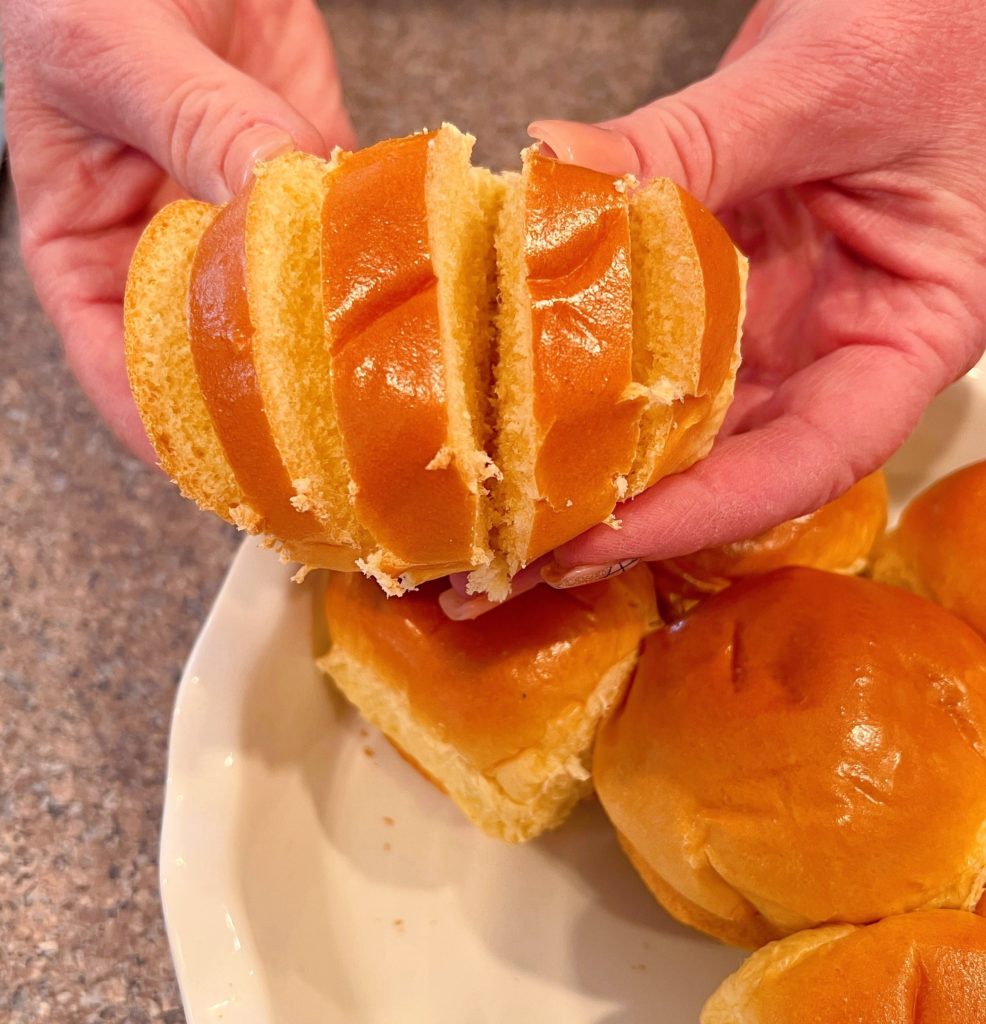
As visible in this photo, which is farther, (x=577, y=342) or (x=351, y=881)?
(x=351, y=881)

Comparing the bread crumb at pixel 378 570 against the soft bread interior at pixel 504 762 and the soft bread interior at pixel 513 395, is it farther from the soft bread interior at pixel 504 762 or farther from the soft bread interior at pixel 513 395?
the soft bread interior at pixel 504 762

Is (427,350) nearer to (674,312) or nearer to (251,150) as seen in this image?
(674,312)

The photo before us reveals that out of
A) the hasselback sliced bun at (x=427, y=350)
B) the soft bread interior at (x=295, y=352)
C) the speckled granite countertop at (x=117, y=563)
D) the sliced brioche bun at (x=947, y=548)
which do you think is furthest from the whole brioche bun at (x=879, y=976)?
the speckled granite countertop at (x=117, y=563)

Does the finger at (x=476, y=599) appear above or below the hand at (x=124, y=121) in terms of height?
below

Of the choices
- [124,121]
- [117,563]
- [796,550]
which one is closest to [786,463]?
[796,550]

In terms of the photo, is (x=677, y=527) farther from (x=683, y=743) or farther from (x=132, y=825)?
(x=132, y=825)

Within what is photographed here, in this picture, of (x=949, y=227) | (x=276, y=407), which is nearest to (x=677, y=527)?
(x=276, y=407)
